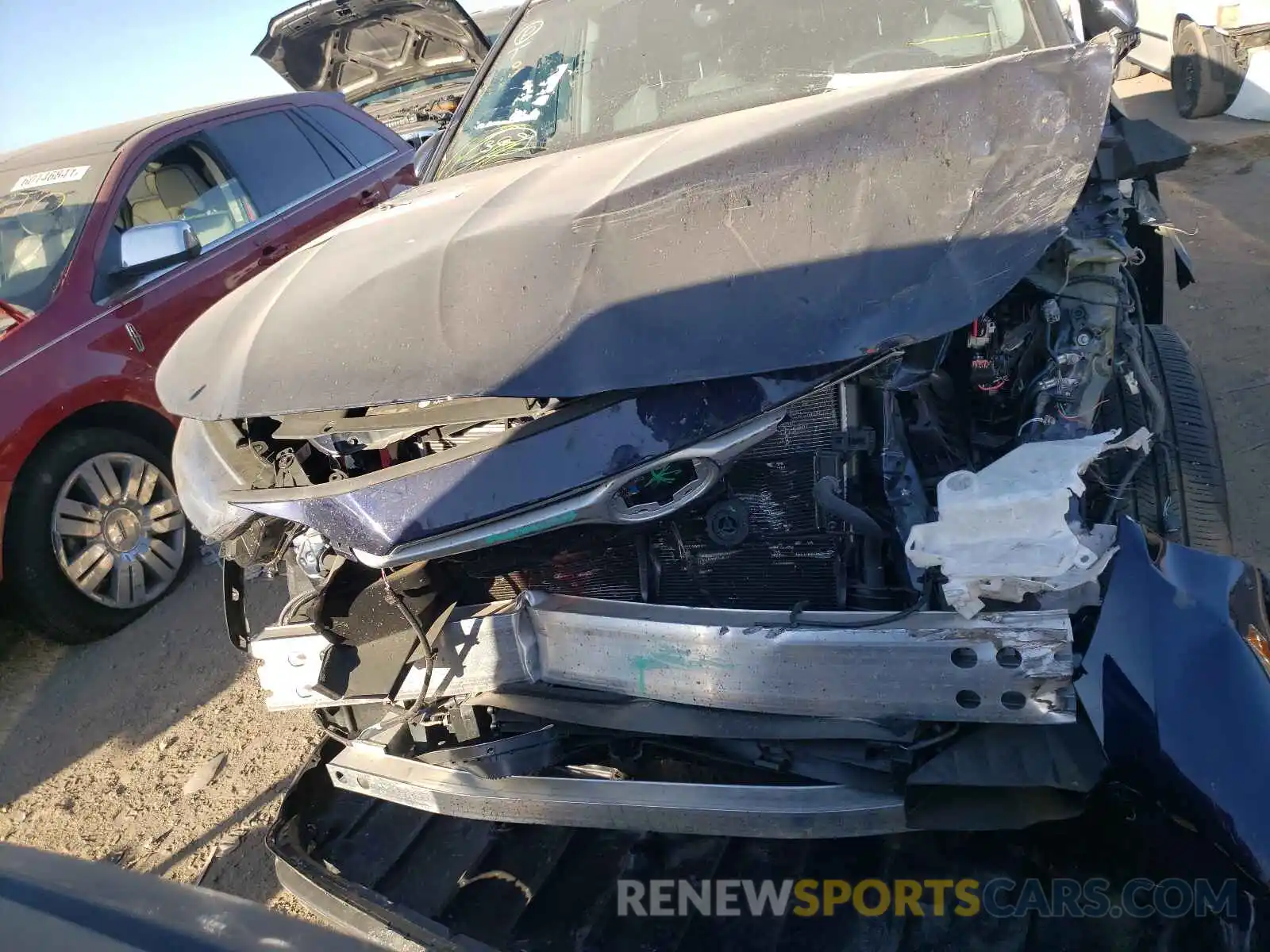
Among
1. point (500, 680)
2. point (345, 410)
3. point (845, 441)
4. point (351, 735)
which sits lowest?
point (351, 735)

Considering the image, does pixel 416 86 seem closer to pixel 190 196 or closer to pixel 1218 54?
pixel 190 196

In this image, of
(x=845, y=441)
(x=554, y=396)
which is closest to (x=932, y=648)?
(x=845, y=441)

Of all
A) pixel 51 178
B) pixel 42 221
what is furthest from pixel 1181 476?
pixel 51 178

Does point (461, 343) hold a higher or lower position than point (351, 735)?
higher

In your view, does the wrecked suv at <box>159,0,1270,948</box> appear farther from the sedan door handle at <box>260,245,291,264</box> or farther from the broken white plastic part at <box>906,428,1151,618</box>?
the sedan door handle at <box>260,245,291,264</box>

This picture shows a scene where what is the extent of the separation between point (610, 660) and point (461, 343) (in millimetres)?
692

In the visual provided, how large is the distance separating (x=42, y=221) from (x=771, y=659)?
4009 mm

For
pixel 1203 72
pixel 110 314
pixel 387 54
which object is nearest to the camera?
pixel 110 314

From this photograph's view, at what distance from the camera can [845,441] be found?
1738 millimetres

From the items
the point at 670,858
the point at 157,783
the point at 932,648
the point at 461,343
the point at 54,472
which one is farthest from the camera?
the point at 54,472

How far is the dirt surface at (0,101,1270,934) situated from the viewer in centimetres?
270

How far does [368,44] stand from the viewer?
6008 mm

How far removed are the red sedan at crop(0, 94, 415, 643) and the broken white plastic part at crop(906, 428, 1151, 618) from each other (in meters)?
3.05

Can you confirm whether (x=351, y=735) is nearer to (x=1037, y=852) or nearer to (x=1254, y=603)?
(x=1037, y=852)
